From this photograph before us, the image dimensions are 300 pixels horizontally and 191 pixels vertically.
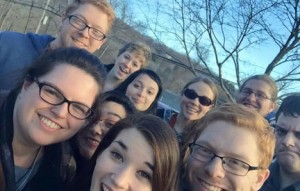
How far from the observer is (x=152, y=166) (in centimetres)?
225

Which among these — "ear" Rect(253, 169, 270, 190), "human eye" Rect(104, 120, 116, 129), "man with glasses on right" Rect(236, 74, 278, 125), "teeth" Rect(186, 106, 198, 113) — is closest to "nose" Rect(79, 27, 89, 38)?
"human eye" Rect(104, 120, 116, 129)

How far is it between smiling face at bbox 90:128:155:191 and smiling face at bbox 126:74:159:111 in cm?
210

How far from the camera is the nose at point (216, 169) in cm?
228

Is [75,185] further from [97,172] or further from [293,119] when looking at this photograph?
[293,119]

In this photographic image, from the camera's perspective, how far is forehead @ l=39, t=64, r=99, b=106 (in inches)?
96.4

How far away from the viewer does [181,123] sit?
4.50 metres

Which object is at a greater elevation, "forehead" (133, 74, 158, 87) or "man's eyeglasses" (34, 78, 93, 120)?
"forehead" (133, 74, 158, 87)

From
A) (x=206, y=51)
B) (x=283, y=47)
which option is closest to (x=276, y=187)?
(x=283, y=47)

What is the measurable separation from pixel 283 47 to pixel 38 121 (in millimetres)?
6138

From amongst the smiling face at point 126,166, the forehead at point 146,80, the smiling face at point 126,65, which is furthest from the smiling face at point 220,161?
the smiling face at point 126,65

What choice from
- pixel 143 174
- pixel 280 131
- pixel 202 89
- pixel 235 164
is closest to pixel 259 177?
pixel 235 164

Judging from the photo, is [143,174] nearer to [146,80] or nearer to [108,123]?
[108,123]

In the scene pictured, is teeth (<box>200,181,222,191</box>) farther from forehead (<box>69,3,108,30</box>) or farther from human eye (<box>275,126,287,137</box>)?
forehead (<box>69,3,108,30</box>)

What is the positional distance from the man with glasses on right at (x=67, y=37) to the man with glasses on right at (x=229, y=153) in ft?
4.67
